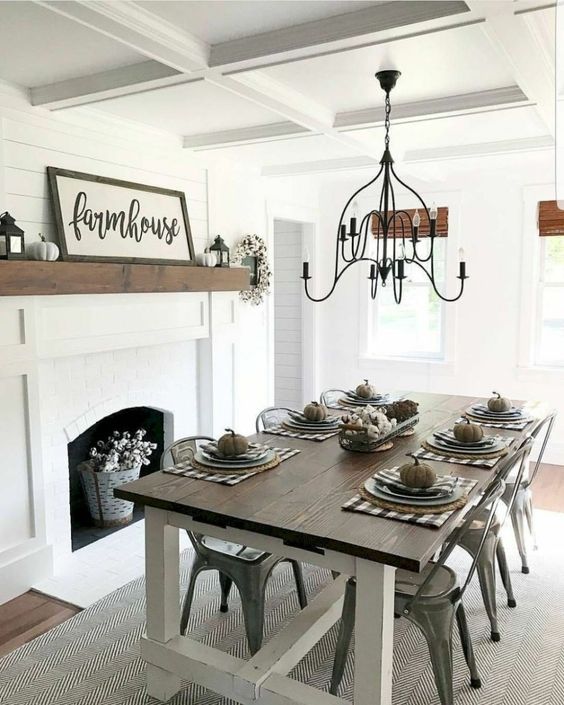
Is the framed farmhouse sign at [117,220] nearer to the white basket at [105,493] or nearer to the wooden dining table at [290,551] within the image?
the white basket at [105,493]

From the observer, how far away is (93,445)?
163 inches

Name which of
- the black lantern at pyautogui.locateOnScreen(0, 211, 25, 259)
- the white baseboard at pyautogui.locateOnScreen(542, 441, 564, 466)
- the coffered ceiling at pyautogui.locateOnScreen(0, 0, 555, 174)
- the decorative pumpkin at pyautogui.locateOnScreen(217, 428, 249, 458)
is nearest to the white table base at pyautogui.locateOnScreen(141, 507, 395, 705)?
the decorative pumpkin at pyautogui.locateOnScreen(217, 428, 249, 458)

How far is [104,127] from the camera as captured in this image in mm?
3572

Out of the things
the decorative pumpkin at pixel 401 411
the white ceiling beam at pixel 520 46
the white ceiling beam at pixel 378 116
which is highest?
the white ceiling beam at pixel 378 116

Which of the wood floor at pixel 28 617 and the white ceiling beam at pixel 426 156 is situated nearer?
the wood floor at pixel 28 617

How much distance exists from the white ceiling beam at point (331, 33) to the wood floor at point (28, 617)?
2567 mm

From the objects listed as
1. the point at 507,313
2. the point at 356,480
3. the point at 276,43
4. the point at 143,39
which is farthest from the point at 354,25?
the point at 507,313

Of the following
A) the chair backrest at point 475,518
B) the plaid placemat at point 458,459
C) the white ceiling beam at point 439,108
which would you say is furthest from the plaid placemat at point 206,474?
the white ceiling beam at point 439,108

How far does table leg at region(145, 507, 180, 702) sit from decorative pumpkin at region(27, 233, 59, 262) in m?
1.47

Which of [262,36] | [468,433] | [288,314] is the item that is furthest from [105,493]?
[288,314]

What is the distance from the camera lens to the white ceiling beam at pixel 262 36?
2.02 meters

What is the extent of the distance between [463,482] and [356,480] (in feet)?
1.32

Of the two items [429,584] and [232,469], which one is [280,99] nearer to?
[232,469]

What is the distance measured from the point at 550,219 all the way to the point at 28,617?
4678mm
